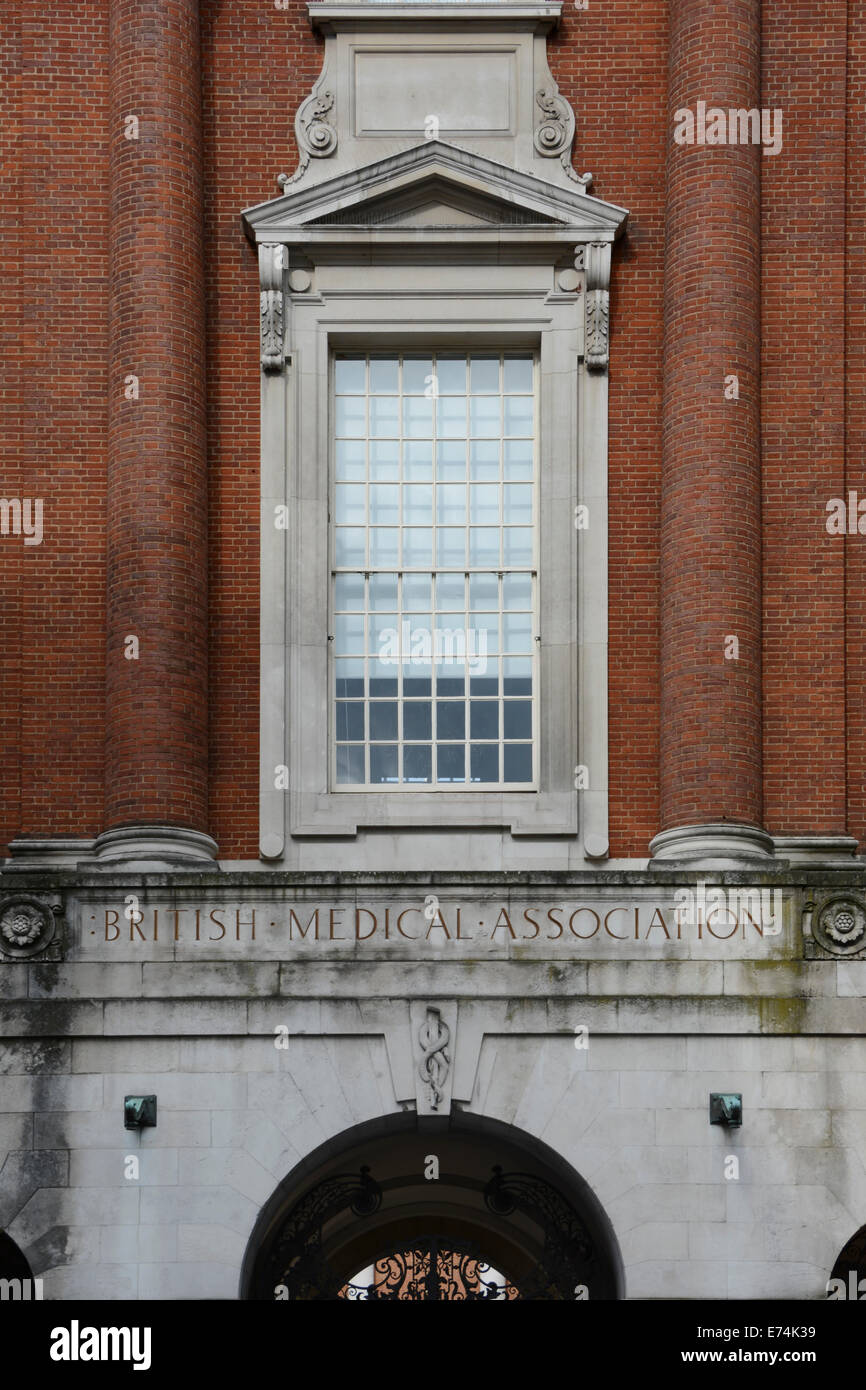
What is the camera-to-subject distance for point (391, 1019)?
24250mm

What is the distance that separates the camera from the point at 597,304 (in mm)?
28031

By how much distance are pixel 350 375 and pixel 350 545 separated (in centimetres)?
170

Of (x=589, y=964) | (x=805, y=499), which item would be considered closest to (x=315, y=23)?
(x=805, y=499)

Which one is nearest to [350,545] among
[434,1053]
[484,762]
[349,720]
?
[349,720]

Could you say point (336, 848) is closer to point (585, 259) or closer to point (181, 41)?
point (585, 259)

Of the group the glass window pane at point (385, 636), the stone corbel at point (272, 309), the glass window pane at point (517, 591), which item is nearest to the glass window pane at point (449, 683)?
the glass window pane at point (385, 636)

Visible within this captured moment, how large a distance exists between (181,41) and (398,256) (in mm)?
2974

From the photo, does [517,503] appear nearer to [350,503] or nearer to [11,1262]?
[350,503]

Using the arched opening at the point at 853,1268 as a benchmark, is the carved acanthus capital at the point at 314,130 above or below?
above

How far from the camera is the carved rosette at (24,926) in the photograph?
963 inches

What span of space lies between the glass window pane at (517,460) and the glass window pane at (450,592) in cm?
111

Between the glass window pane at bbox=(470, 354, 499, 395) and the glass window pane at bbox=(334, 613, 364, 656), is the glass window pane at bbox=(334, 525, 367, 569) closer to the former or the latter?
the glass window pane at bbox=(334, 613, 364, 656)

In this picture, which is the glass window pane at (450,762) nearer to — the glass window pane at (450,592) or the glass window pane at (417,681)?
the glass window pane at (417,681)

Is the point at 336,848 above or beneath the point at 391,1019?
above
